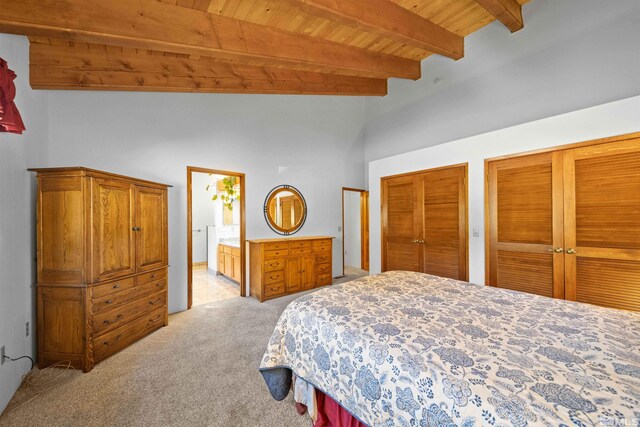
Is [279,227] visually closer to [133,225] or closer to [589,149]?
[133,225]

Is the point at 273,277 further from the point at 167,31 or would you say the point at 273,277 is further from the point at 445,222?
the point at 167,31

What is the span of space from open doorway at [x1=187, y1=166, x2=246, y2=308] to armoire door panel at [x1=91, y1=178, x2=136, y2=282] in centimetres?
106

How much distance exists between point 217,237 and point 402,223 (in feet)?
12.6

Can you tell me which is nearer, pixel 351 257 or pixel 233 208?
pixel 233 208

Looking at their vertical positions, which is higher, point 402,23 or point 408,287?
point 402,23

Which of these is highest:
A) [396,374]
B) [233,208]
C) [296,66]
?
→ [296,66]

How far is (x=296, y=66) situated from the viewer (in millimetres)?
2824

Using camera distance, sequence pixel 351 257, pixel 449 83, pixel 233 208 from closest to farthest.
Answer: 1. pixel 449 83
2. pixel 233 208
3. pixel 351 257

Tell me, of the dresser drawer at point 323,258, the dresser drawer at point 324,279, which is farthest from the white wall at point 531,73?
the dresser drawer at point 324,279

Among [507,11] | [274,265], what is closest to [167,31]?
[274,265]

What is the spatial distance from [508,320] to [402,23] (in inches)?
104

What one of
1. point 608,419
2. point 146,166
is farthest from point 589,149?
point 146,166

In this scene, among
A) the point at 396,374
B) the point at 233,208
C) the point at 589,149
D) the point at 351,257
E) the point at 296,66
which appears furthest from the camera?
the point at 351,257

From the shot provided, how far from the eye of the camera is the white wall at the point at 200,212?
6645mm
